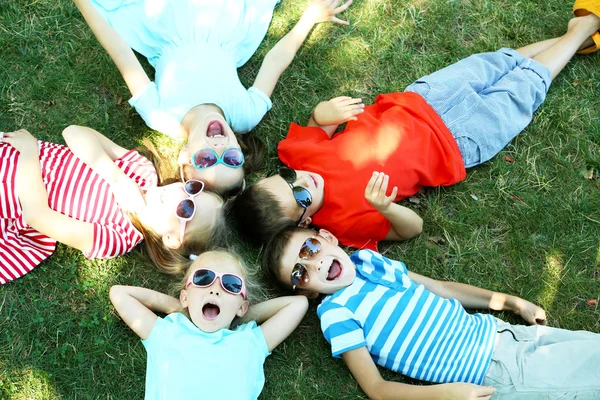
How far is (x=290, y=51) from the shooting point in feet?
14.8

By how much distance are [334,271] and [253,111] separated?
1.35 metres

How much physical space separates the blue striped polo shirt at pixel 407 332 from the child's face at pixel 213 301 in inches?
22.7

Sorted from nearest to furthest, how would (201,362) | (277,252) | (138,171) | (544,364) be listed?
(201,362) < (544,364) < (277,252) < (138,171)

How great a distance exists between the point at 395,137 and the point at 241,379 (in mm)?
1877

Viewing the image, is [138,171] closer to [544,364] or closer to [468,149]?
[468,149]

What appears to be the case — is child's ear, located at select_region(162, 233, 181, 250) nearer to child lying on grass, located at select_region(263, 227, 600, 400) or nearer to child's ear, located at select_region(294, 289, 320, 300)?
child lying on grass, located at select_region(263, 227, 600, 400)

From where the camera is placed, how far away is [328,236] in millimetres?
3889

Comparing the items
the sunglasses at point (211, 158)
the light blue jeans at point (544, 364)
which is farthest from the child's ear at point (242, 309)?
the light blue jeans at point (544, 364)

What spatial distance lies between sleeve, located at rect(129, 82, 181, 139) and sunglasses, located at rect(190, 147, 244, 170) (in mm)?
455

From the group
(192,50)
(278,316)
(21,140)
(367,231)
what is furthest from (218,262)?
(192,50)

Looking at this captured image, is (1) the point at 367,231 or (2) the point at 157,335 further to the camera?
(1) the point at 367,231

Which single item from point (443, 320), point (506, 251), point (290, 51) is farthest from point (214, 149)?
point (506, 251)

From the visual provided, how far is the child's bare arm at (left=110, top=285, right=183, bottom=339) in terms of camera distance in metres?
3.66

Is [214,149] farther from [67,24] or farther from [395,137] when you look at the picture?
[67,24]
